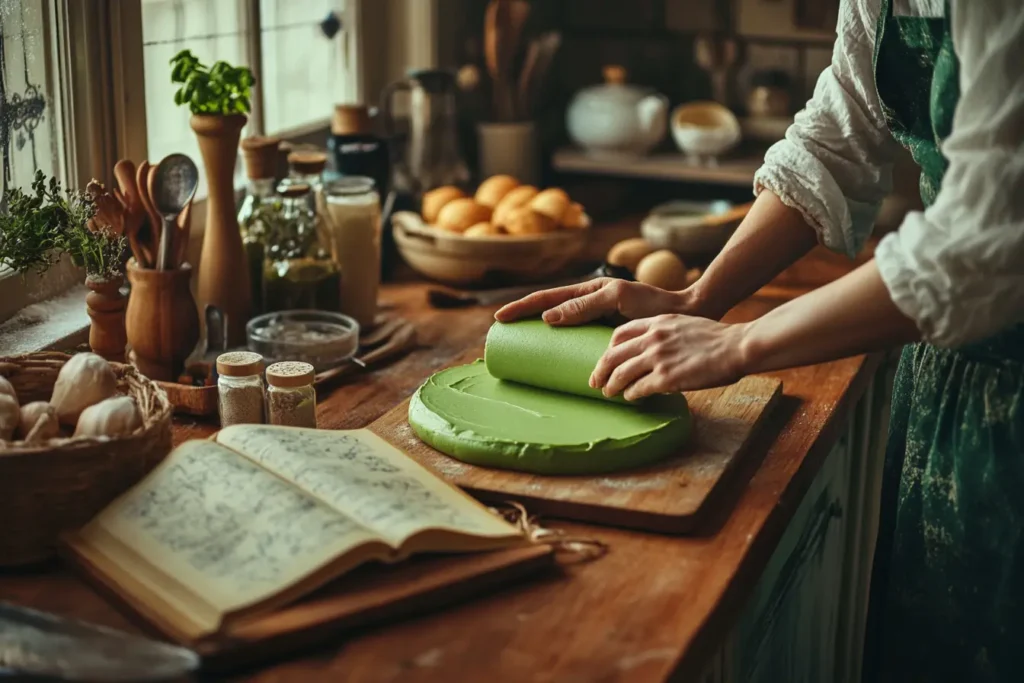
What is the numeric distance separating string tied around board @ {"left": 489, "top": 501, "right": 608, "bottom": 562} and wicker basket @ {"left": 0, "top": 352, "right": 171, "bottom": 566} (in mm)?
331

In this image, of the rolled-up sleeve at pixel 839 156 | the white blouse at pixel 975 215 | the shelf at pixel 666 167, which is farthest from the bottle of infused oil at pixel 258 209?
the shelf at pixel 666 167

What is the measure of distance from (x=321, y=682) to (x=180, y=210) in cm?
74

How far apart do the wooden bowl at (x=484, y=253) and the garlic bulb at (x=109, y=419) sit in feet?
3.12

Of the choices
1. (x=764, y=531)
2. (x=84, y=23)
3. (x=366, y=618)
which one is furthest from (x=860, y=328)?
(x=84, y=23)

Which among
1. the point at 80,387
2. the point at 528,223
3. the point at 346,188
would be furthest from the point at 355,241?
the point at 80,387

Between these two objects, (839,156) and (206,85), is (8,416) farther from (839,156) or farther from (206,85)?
(839,156)

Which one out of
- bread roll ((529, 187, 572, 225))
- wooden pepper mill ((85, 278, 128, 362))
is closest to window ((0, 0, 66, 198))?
wooden pepper mill ((85, 278, 128, 362))

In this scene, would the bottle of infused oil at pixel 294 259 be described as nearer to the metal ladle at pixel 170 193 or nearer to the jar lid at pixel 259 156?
the jar lid at pixel 259 156

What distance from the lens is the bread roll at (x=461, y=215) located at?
2.07m

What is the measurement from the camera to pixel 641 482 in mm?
1220

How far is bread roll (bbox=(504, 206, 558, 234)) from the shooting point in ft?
6.66

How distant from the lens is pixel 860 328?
1.11 meters

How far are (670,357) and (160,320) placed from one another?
2.07 ft

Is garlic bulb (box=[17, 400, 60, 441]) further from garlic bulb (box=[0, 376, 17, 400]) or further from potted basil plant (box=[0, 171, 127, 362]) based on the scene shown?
potted basil plant (box=[0, 171, 127, 362])
